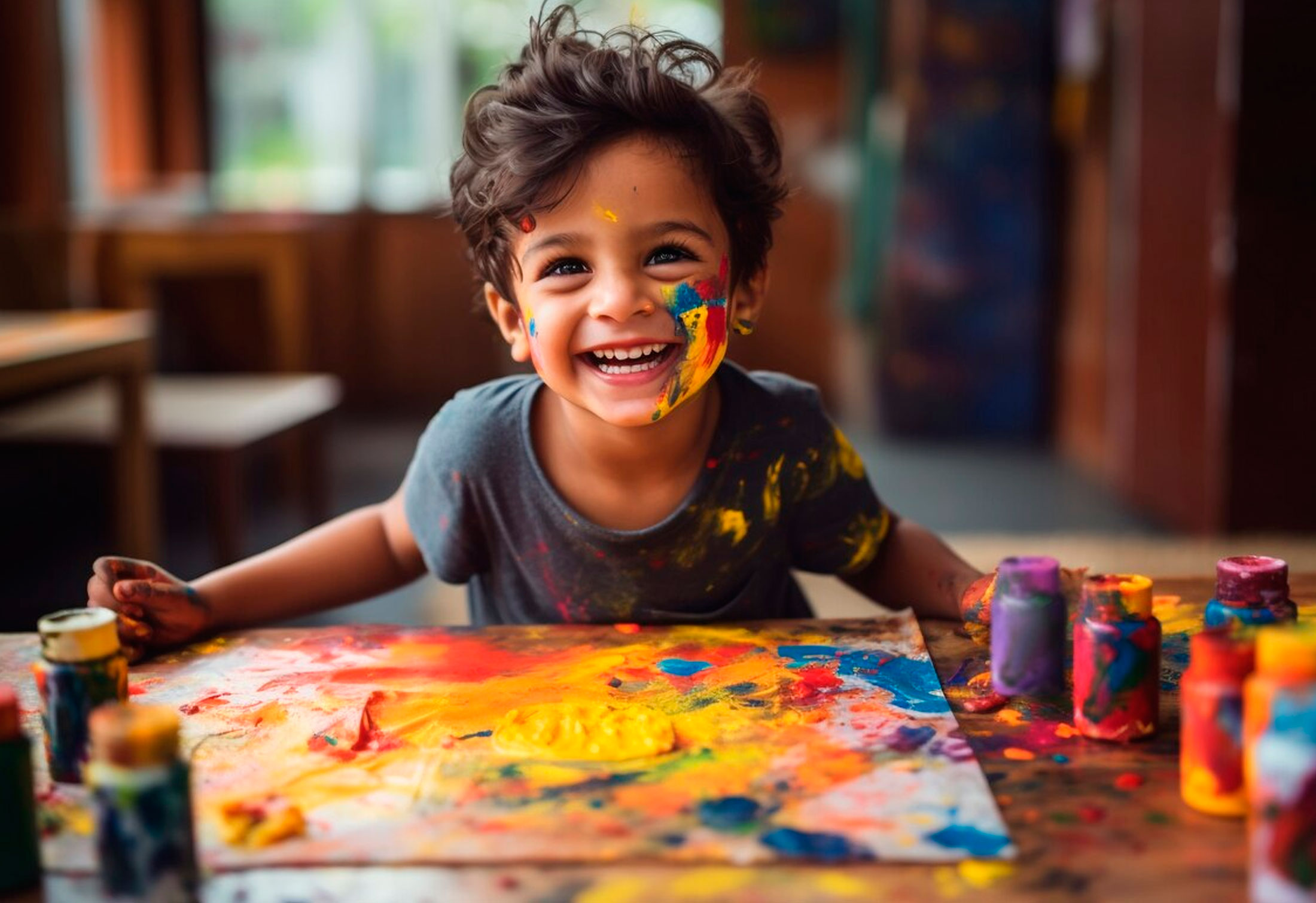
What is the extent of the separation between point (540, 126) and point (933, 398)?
384cm

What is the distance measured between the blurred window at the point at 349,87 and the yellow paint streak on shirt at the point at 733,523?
16.5 feet

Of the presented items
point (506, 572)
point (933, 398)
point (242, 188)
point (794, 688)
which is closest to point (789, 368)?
point (933, 398)

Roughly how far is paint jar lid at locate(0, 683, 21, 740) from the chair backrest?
10.4ft

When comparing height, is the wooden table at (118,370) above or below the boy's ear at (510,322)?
below

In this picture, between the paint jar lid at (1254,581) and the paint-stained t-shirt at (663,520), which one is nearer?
the paint jar lid at (1254,581)

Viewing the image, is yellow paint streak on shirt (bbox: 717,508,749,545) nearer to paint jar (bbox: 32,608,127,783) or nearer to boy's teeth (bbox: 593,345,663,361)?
boy's teeth (bbox: 593,345,663,361)

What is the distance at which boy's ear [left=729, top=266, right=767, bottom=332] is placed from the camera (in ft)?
4.16

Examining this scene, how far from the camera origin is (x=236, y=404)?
316 centimetres

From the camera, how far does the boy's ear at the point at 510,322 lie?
1212 mm

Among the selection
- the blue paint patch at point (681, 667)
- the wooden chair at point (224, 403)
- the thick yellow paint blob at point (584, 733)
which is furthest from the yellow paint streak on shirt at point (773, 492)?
the wooden chair at point (224, 403)

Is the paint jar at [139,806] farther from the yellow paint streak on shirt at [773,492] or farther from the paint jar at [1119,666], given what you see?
the yellow paint streak on shirt at [773,492]

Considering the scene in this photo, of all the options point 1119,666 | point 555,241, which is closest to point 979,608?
point 1119,666

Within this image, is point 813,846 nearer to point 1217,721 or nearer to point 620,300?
point 1217,721

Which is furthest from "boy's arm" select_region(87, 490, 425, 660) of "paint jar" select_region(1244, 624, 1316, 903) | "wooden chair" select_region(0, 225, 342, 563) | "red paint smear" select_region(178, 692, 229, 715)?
"wooden chair" select_region(0, 225, 342, 563)
